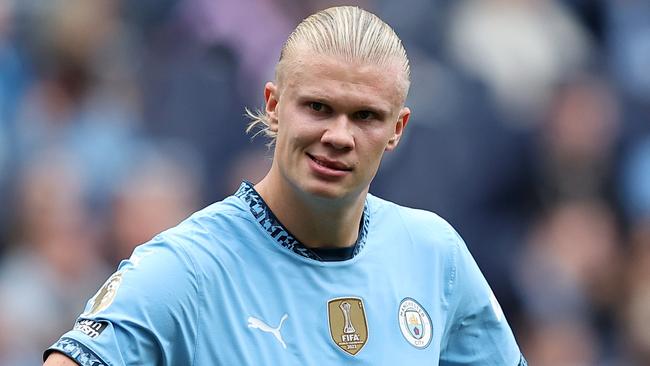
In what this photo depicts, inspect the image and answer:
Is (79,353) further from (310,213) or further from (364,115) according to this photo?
(364,115)

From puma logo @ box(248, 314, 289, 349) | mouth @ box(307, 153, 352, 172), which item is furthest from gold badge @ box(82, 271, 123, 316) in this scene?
mouth @ box(307, 153, 352, 172)

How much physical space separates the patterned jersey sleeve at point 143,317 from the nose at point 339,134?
52cm

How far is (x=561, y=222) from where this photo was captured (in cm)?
918

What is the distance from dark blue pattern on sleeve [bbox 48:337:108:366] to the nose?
35.1 inches

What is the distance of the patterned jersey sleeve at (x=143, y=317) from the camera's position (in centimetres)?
391

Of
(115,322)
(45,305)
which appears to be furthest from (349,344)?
(45,305)

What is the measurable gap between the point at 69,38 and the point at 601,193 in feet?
11.5

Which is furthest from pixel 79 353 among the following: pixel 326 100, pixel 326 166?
pixel 326 100

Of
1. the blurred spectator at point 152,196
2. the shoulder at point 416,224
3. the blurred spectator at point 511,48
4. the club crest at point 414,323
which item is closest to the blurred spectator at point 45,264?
the blurred spectator at point 152,196

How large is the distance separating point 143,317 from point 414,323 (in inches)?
36.6

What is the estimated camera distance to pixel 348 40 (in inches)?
169

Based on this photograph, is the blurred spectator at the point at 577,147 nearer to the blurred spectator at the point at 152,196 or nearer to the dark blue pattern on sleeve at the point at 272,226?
the blurred spectator at the point at 152,196

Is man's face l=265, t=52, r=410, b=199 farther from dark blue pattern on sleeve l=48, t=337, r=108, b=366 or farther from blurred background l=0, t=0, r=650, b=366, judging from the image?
blurred background l=0, t=0, r=650, b=366

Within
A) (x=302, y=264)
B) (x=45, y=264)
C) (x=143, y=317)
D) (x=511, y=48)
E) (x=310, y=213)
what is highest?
(x=511, y=48)
